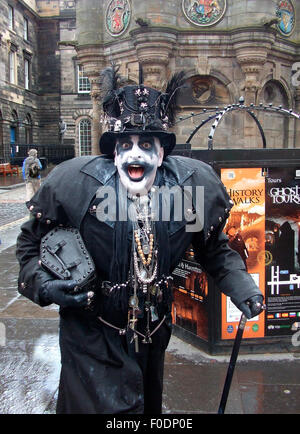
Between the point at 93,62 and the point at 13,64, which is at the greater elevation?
the point at 13,64

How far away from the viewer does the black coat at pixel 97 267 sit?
2133mm

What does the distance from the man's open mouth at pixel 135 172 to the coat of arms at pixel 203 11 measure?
8.73 m

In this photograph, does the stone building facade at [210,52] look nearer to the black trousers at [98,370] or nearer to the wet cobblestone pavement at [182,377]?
the wet cobblestone pavement at [182,377]

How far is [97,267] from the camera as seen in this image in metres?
2.27

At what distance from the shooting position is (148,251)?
2.21m

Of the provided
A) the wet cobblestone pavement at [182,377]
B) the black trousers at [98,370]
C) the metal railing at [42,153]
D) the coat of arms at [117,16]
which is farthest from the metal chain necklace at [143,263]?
the metal railing at [42,153]

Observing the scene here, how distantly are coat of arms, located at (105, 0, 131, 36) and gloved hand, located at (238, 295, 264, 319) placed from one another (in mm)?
9635

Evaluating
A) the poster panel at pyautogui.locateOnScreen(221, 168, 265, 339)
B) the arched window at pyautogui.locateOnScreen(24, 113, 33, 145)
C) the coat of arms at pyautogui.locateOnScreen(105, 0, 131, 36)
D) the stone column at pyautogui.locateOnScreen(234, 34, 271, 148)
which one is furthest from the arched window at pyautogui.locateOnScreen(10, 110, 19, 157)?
the poster panel at pyautogui.locateOnScreen(221, 168, 265, 339)

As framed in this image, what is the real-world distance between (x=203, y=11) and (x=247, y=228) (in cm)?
751

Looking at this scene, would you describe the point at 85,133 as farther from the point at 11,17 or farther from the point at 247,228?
the point at 247,228

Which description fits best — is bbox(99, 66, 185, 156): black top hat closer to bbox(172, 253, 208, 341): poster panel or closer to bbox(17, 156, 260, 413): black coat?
bbox(17, 156, 260, 413): black coat

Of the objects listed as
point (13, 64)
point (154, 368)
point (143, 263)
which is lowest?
point (154, 368)

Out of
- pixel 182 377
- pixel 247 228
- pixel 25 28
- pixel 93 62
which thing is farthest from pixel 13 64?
pixel 182 377

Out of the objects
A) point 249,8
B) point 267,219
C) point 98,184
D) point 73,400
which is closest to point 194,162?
point 98,184
